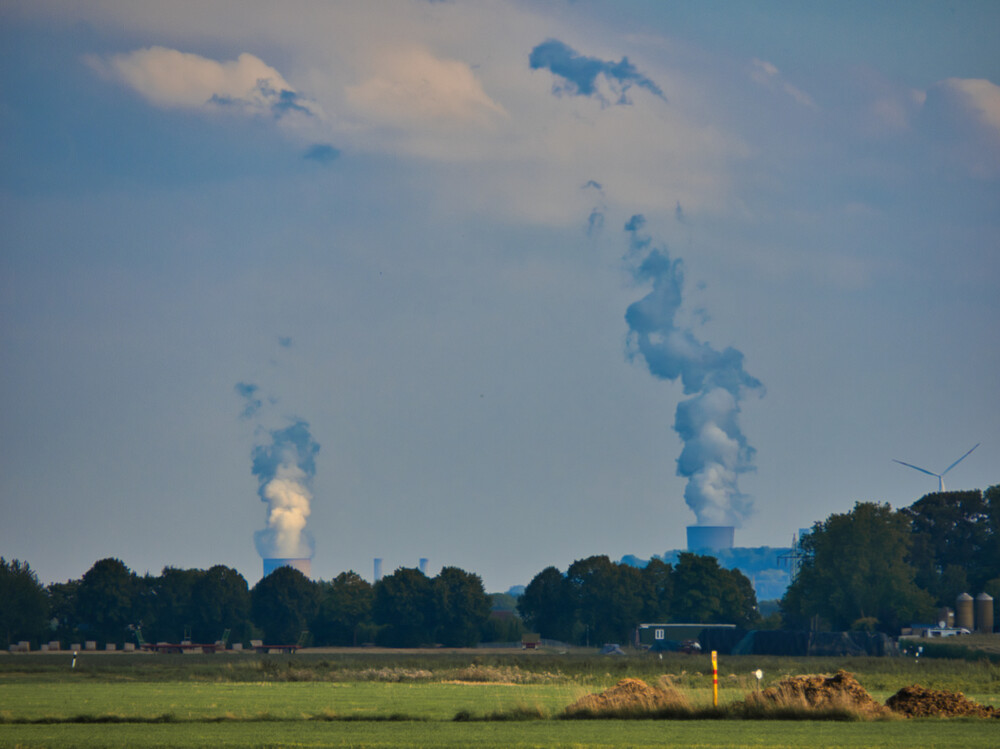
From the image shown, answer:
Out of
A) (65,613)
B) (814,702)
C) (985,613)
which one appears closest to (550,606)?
(985,613)

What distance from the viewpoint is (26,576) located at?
502 feet

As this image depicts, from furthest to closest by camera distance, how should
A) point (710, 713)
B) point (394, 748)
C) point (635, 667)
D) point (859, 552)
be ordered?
point (859, 552), point (635, 667), point (710, 713), point (394, 748)

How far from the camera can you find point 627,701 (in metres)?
36.4

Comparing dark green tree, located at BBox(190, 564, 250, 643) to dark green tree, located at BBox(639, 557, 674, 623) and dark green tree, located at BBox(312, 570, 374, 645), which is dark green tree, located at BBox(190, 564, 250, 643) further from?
dark green tree, located at BBox(639, 557, 674, 623)

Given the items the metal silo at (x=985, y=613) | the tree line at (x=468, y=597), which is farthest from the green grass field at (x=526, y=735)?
the tree line at (x=468, y=597)

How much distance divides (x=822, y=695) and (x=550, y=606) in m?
123

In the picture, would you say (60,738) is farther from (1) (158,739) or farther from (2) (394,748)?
(2) (394,748)

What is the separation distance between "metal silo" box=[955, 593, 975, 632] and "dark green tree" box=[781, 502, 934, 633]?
11.5ft

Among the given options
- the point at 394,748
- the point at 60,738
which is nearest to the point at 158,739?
the point at 60,738

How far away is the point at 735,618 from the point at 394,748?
12597 centimetres

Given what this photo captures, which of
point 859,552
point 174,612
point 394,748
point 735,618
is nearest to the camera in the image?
point 394,748

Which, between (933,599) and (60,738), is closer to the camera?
(60,738)

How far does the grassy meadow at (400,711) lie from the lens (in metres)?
29.2

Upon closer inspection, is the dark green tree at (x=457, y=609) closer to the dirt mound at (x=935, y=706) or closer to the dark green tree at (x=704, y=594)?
the dark green tree at (x=704, y=594)
